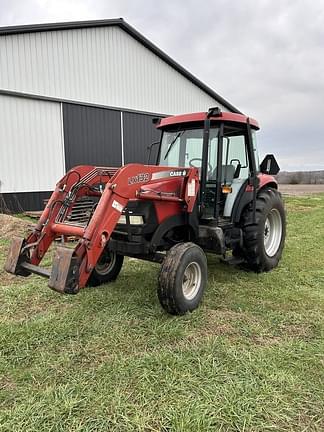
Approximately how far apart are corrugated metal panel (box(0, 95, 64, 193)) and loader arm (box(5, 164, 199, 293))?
703 cm

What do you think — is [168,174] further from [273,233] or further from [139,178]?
[273,233]

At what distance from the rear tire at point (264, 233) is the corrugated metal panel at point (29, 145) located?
7.78 meters

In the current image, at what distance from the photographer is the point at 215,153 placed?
168 inches

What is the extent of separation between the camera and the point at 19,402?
2.29 m

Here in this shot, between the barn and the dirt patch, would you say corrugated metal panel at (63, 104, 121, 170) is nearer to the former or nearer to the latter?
the barn

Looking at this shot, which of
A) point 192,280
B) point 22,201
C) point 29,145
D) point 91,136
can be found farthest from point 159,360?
point 91,136

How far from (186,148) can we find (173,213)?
1.08 metres

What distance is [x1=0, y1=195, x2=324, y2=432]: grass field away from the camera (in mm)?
2160

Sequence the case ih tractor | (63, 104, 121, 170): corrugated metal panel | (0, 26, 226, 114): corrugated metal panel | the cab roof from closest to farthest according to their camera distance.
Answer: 1. the case ih tractor
2. the cab roof
3. (0, 26, 226, 114): corrugated metal panel
4. (63, 104, 121, 170): corrugated metal panel

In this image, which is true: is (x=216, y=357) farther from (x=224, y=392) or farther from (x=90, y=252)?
(x=90, y=252)

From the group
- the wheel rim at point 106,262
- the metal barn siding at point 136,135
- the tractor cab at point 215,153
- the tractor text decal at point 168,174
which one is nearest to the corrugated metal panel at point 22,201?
the metal barn siding at point 136,135

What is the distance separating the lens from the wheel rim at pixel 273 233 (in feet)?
17.7

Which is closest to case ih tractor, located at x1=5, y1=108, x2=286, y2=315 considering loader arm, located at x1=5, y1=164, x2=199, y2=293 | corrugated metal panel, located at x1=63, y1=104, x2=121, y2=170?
loader arm, located at x1=5, y1=164, x2=199, y2=293

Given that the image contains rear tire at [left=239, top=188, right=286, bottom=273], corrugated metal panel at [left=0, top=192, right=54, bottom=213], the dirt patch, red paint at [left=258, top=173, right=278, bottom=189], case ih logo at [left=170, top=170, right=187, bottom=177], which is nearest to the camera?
case ih logo at [left=170, top=170, right=187, bottom=177]
